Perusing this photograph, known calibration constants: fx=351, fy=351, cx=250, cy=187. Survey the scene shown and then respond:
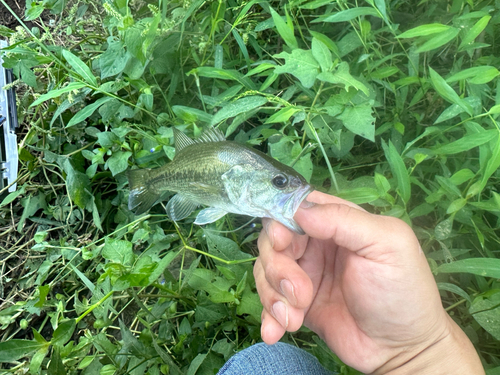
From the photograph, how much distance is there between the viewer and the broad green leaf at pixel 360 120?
1536mm

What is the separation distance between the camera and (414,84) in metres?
2.03

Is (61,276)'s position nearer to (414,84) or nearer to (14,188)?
(14,188)

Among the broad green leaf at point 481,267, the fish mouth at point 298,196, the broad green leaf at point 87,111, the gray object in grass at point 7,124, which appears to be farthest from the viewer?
the gray object in grass at point 7,124

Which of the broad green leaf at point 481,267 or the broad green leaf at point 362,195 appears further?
the broad green leaf at point 362,195

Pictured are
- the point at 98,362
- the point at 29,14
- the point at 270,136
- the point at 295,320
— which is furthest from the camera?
the point at 29,14

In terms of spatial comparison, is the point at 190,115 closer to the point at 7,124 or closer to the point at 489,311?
the point at 489,311

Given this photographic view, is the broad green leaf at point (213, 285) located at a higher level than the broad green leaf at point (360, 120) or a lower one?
lower

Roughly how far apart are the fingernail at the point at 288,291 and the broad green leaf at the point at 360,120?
712 mm

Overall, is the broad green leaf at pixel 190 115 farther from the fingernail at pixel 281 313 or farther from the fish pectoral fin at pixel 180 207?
the fingernail at pixel 281 313

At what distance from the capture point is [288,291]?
1431 mm

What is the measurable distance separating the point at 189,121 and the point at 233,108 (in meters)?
0.44

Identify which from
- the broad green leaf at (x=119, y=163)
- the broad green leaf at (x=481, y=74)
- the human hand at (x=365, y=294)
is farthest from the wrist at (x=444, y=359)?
the broad green leaf at (x=119, y=163)

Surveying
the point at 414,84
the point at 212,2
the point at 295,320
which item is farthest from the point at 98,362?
the point at 414,84

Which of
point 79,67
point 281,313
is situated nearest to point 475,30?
point 281,313
